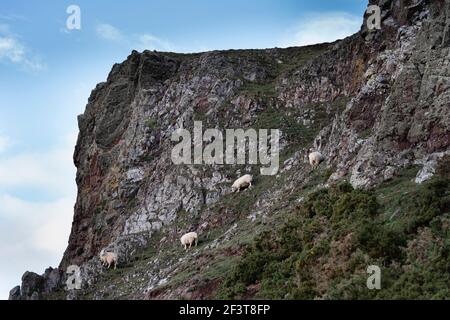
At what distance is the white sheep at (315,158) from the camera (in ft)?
145

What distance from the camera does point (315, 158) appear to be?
44062 mm

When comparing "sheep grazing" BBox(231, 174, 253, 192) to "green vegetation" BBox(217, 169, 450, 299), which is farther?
"sheep grazing" BBox(231, 174, 253, 192)

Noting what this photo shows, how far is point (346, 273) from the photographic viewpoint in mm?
25688

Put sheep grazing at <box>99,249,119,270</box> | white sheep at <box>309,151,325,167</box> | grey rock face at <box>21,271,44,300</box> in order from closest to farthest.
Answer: white sheep at <box>309,151,325,167</box> < grey rock face at <box>21,271,44,300</box> < sheep grazing at <box>99,249,119,270</box>

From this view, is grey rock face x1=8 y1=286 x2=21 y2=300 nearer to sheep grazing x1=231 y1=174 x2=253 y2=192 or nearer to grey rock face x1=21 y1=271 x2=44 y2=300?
grey rock face x1=21 y1=271 x2=44 y2=300

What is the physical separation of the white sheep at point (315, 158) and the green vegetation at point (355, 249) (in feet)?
30.0

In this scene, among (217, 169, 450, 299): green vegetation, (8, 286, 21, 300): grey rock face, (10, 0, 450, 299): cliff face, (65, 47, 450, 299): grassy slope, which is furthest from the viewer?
(8, 286, 21, 300): grey rock face

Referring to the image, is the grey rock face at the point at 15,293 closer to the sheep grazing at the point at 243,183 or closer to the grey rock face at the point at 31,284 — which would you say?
the grey rock face at the point at 31,284

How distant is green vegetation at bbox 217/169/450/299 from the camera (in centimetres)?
2370

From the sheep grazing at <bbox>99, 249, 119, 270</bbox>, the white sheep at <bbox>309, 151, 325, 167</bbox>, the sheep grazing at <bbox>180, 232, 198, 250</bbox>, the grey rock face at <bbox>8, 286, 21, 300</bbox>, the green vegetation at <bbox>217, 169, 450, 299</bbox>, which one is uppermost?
the white sheep at <bbox>309, 151, 325, 167</bbox>

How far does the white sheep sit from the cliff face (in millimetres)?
572

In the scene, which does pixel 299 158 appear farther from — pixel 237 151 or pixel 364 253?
pixel 364 253

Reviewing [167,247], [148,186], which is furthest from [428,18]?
[148,186]

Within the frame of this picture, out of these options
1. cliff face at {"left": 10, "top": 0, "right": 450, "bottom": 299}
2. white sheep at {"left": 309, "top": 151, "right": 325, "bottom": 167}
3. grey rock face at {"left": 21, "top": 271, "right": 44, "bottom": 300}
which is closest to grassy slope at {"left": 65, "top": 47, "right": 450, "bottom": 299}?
cliff face at {"left": 10, "top": 0, "right": 450, "bottom": 299}
